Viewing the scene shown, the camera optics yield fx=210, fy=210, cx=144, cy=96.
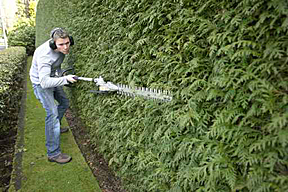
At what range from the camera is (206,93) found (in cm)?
156

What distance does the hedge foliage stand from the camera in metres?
1.23

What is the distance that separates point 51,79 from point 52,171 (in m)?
1.45

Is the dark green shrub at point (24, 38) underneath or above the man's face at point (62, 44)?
underneath

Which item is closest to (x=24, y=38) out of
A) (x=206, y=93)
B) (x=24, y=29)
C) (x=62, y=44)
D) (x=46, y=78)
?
(x=24, y=29)

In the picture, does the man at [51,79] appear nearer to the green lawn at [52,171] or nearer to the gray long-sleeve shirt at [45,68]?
the gray long-sleeve shirt at [45,68]

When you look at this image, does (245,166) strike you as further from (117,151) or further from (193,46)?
(117,151)

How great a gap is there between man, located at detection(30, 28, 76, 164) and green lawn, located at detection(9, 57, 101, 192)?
0.18m

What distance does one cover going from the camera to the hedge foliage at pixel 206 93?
123 cm

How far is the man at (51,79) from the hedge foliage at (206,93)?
106 cm

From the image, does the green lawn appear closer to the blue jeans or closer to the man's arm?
the blue jeans

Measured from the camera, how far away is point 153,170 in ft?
7.16

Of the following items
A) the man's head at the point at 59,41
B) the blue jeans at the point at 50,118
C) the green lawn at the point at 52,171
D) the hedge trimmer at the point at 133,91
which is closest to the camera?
the hedge trimmer at the point at 133,91

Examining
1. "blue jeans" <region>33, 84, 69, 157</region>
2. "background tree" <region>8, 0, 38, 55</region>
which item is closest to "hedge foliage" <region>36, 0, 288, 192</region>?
"blue jeans" <region>33, 84, 69, 157</region>

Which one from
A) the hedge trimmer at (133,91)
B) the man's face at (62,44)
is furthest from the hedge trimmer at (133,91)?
the man's face at (62,44)
